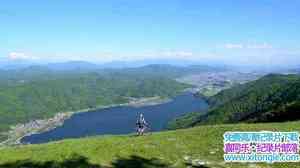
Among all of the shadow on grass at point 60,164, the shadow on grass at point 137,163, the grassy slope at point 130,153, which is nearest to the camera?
the shadow on grass at point 137,163

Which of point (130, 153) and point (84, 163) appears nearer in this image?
point (84, 163)

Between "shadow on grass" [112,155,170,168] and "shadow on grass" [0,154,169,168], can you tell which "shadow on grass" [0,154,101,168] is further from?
"shadow on grass" [112,155,170,168]

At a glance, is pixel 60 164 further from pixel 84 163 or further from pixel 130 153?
pixel 130 153

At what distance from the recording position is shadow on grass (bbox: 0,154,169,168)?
76.4 feet

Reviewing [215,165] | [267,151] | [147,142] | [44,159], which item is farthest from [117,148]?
[267,151]

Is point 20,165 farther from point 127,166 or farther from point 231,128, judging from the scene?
point 231,128

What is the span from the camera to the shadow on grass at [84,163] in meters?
23.3

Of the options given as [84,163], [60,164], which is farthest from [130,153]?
[60,164]

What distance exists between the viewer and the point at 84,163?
947 inches

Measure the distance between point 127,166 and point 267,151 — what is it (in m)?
9.18

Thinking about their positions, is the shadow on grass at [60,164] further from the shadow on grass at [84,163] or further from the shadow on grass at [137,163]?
the shadow on grass at [137,163]

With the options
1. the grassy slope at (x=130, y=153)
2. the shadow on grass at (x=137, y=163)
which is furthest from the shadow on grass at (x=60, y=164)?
the shadow on grass at (x=137, y=163)

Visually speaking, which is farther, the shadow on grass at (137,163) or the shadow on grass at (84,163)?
the shadow on grass at (84,163)

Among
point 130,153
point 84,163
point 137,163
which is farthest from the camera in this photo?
point 130,153
